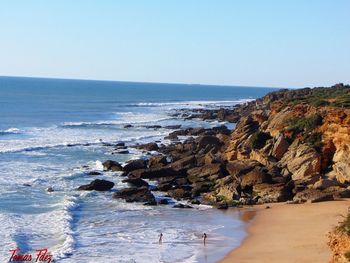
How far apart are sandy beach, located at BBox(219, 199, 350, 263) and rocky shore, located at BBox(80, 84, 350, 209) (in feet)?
6.14

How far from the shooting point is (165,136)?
68.4m

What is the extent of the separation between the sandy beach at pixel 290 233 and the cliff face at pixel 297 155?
1.89 meters

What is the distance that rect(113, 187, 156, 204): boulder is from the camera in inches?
1372

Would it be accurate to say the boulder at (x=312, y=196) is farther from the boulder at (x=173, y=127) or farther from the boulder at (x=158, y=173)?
the boulder at (x=173, y=127)

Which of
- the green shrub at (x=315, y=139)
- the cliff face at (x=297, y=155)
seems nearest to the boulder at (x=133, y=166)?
the cliff face at (x=297, y=155)

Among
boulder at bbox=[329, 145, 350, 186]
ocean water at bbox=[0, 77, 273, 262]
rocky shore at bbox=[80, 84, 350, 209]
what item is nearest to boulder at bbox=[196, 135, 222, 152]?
rocky shore at bbox=[80, 84, 350, 209]

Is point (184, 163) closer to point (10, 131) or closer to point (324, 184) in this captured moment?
point (324, 184)

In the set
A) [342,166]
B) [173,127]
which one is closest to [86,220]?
[342,166]

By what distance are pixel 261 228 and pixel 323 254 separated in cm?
597

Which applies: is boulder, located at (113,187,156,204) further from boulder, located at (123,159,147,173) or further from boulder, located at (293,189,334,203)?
boulder, located at (293,189,334,203)

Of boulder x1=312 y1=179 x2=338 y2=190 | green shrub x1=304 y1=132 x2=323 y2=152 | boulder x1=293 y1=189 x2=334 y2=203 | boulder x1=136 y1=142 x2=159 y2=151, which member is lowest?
boulder x1=136 y1=142 x2=159 y2=151

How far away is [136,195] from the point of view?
35531mm

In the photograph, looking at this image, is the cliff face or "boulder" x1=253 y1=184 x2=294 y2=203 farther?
the cliff face

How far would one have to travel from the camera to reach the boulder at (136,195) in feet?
114
